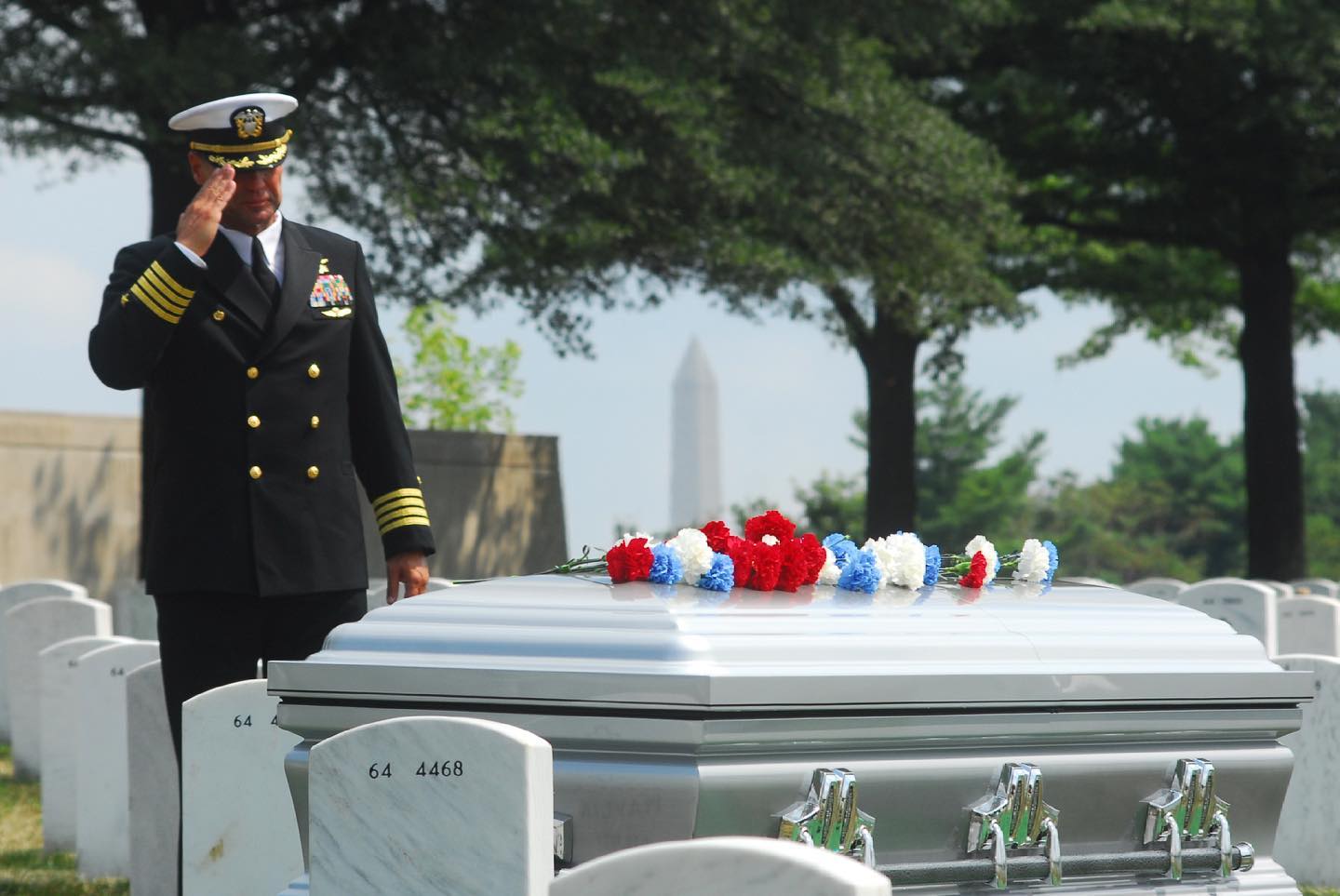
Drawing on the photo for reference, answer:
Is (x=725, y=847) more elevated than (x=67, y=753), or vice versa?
(x=725, y=847)

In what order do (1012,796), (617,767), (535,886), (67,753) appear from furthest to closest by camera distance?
(67,753)
(1012,796)
(617,767)
(535,886)

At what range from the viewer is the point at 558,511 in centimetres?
1703

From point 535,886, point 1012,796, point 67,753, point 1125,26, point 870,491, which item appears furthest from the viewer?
point 870,491

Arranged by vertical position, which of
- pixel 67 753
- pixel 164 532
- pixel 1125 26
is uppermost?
pixel 1125 26

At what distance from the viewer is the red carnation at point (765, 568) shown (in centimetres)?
343

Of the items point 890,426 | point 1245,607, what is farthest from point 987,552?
point 890,426

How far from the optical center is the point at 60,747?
727cm

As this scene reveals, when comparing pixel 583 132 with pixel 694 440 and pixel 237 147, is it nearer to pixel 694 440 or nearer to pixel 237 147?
pixel 237 147

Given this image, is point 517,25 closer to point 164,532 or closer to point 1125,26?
point 1125,26

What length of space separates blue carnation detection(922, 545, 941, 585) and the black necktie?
153cm

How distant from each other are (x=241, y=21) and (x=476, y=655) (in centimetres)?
1237

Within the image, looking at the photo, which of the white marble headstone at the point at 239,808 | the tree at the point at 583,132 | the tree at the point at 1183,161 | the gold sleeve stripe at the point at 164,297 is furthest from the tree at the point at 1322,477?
the gold sleeve stripe at the point at 164,297

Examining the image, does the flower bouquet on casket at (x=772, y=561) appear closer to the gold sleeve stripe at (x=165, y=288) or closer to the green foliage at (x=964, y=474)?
the gold sleeve stripe at (x=165, y=288)

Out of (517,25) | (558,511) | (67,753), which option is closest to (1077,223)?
(558,511)
